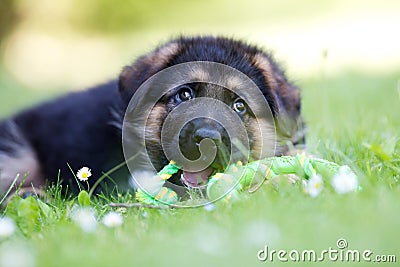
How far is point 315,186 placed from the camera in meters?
2.74

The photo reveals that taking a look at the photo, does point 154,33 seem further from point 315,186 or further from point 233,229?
point 233,229

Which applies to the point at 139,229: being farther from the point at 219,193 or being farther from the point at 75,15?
the point at 75,15

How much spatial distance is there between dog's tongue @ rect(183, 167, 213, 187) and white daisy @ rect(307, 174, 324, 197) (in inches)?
31.8

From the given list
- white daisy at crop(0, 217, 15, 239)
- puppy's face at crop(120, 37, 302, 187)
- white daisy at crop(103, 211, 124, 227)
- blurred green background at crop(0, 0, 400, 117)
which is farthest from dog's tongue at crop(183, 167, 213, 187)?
blurred green background at crop(0, 0, 400, 117)

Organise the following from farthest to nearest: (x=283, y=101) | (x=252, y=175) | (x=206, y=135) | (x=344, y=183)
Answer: (x=283, y=101) → (x=206, y=135) → (x=252, y=175) → (x=344, y=183)

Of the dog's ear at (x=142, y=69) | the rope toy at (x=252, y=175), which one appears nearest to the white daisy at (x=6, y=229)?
the rope toy at (x=252, y=175)

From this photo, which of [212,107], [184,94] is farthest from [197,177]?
[184,94]

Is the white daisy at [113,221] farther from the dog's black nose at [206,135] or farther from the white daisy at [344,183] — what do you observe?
the white daisy at [344,183]

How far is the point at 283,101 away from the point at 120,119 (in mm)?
1095

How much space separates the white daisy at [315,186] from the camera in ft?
8.85

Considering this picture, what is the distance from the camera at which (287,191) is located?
279cm

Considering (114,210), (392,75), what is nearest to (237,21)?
(392,75)

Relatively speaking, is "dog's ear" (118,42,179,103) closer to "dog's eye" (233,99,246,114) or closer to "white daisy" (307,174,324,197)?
"dog's eye" (233,99,246,114)

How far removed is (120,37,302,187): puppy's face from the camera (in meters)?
3.47
